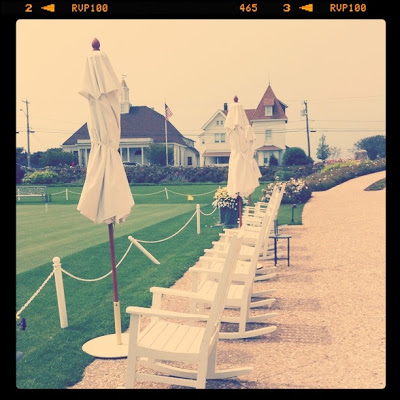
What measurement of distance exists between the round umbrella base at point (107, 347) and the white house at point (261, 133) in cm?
5273

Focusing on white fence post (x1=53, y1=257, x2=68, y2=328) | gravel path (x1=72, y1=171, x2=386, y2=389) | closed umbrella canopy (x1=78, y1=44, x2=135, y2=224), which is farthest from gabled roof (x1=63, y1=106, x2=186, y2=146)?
closed umbrella canopy (x1=78, y1=44, x2=135, y2=224)

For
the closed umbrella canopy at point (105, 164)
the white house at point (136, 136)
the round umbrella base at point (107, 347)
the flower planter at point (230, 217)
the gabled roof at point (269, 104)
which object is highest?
the gabled roof at point (269, 104)

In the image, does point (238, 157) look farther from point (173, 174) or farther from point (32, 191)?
point (173, 174)

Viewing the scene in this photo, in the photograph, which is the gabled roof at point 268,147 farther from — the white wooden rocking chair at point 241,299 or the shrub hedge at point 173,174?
the white wooden rocking chair at point 241,299

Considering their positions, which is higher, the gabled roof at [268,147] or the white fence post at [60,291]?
the gabled roof at [268,147]

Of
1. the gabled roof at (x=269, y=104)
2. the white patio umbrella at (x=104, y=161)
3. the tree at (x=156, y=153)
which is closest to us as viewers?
the white patio umbrella at (x=104, y=161)

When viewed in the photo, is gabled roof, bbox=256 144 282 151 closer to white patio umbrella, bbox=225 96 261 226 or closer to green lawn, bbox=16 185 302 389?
green lawn, bbox=16 185 302 389

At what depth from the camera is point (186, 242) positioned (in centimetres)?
1307

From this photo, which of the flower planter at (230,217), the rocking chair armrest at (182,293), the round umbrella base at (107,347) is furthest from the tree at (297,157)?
the rocking chair armrest at (182,293)

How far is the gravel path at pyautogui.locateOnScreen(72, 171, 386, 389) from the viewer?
187 inches

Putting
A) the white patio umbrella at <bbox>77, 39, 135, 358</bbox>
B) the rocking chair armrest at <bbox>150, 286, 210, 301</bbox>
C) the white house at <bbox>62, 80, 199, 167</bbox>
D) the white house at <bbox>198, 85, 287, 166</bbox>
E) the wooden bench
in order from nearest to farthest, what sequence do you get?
the rocking chair armrest at <bbox>150, 286, 210, 301</bbox>
the white patio umbrella at <bbox>77, 39, 135, 358</bbox>
the wooden bench
the white house at <bbox>198, 85, 287, 166</bbox>
the white house at <bbox>62, 80, 199, 167</bbox>

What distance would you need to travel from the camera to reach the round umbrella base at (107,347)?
17.8 feet

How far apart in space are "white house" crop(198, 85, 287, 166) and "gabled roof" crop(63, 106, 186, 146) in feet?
17.2
